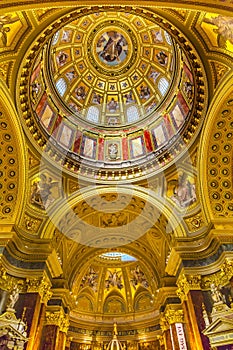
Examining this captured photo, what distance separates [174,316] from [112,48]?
17486mm

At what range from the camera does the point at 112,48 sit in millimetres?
19016

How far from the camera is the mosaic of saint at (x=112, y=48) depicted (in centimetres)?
1859

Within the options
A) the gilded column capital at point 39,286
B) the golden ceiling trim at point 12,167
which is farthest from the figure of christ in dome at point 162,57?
the gilded column capital at point 39,286

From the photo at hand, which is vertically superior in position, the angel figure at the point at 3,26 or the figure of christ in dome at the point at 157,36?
the figure of christ in dome at the point at 157,36

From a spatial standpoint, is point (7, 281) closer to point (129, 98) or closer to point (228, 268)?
point (228, 268)

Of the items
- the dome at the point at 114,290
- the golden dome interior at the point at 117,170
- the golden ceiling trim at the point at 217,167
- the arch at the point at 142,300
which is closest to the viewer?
the golden dome interior at the point at 117,170

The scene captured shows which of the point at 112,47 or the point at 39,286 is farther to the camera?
the point at 112,47

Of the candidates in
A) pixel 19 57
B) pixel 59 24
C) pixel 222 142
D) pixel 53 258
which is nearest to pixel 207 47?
pixel 222 142

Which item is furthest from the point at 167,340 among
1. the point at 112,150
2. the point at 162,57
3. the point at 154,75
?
the point at 162,57

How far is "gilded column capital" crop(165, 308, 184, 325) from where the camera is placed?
15230 millimetres

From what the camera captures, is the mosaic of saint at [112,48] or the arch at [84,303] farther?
the arch at [84,303]

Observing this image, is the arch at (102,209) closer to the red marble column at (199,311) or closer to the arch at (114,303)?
the red marble column at (199,311)

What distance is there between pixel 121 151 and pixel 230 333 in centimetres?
1165

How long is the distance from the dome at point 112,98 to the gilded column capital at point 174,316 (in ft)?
26.0
